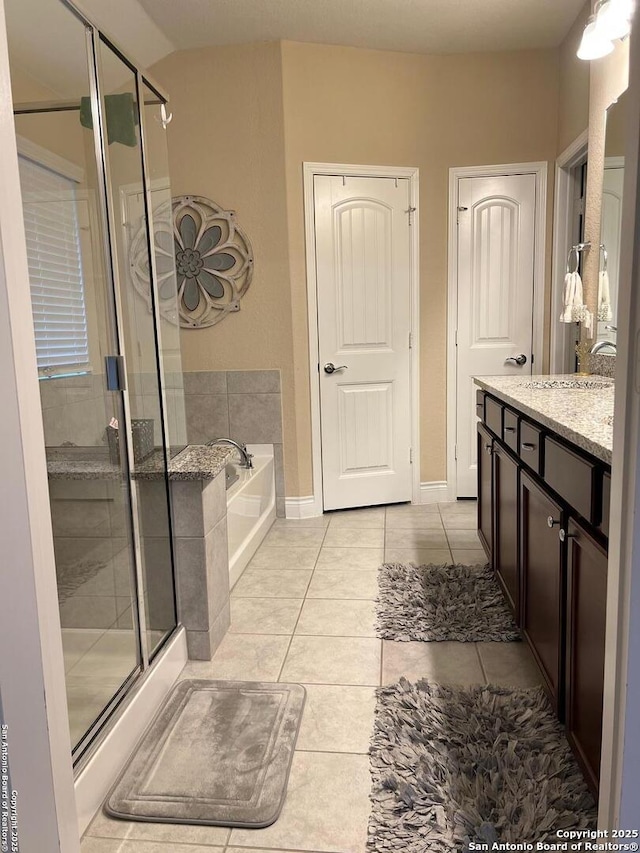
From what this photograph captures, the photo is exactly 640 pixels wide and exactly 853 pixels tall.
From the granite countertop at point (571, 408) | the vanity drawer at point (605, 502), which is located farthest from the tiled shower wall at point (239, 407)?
the vanity drawer at point (605, 502)

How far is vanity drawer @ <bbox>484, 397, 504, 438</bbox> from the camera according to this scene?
2.45m

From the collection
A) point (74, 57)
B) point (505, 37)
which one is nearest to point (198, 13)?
point (505, 37)

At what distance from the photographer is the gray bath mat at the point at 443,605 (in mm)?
2338

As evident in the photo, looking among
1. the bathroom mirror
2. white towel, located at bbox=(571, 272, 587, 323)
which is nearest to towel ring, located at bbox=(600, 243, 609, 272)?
the bathroom mirror

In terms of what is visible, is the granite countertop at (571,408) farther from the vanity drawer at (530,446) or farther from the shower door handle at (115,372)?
the shower door handle at (115,372)

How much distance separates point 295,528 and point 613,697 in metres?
2.88

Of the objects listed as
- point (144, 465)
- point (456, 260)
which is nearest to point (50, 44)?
point (144, 465)

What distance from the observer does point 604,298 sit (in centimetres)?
294

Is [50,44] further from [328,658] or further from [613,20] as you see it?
[613,20]

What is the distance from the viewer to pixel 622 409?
949mm

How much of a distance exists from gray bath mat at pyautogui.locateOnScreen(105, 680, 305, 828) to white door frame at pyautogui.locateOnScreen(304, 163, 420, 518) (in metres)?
2.05

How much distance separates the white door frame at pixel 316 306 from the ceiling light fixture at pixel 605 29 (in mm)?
1313

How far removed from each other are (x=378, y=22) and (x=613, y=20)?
1349 mm

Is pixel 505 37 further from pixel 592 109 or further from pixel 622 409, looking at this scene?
pixel 622 409
